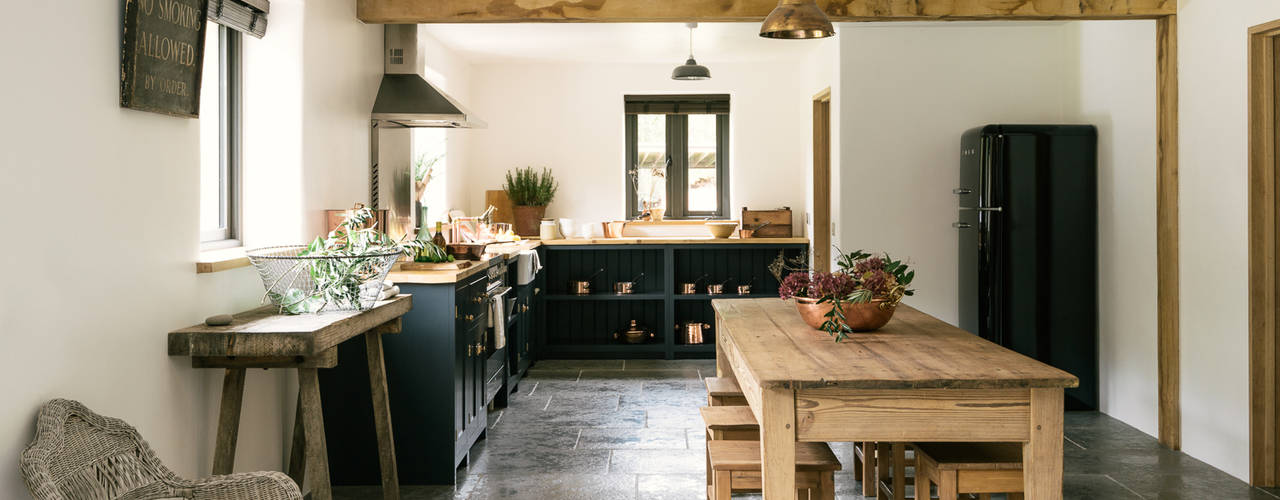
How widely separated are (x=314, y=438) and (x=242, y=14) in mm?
1544

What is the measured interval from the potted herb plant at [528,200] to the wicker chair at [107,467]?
206 inches

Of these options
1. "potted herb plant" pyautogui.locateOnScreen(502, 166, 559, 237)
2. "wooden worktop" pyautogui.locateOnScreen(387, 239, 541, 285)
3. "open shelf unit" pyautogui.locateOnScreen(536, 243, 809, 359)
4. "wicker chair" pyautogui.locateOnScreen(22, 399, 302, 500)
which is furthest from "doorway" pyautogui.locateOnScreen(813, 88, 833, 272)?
"wicker chair" pyautogui.locateOnScreen(22, 399, 302, 500)

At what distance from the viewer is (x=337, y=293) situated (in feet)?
10.3

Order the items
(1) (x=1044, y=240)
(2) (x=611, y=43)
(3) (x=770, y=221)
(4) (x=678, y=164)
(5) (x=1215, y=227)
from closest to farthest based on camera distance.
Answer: (5) (x=1215, y=227) < (1) (x=1044, y=240) < (2) (x=611, y=43) < (3) (x=770, y=221) < (4) (x=678, y=164)

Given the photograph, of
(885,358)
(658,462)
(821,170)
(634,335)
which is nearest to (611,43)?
(821,170)

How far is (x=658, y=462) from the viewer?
431 centimetres

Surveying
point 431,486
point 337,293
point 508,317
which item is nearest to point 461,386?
point 431,486

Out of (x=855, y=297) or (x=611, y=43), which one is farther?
(x=611, y=43)

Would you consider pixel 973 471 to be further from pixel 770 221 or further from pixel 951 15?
pixel 770 221

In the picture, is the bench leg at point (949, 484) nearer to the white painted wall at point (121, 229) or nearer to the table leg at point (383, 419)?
the table leg at point (383, 419)

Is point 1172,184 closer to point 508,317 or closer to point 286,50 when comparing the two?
point 508,317

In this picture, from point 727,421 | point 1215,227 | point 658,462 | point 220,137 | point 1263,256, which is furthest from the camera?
point 658,462

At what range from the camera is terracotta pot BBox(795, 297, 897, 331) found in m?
3.18

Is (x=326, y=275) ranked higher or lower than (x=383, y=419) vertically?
higher
